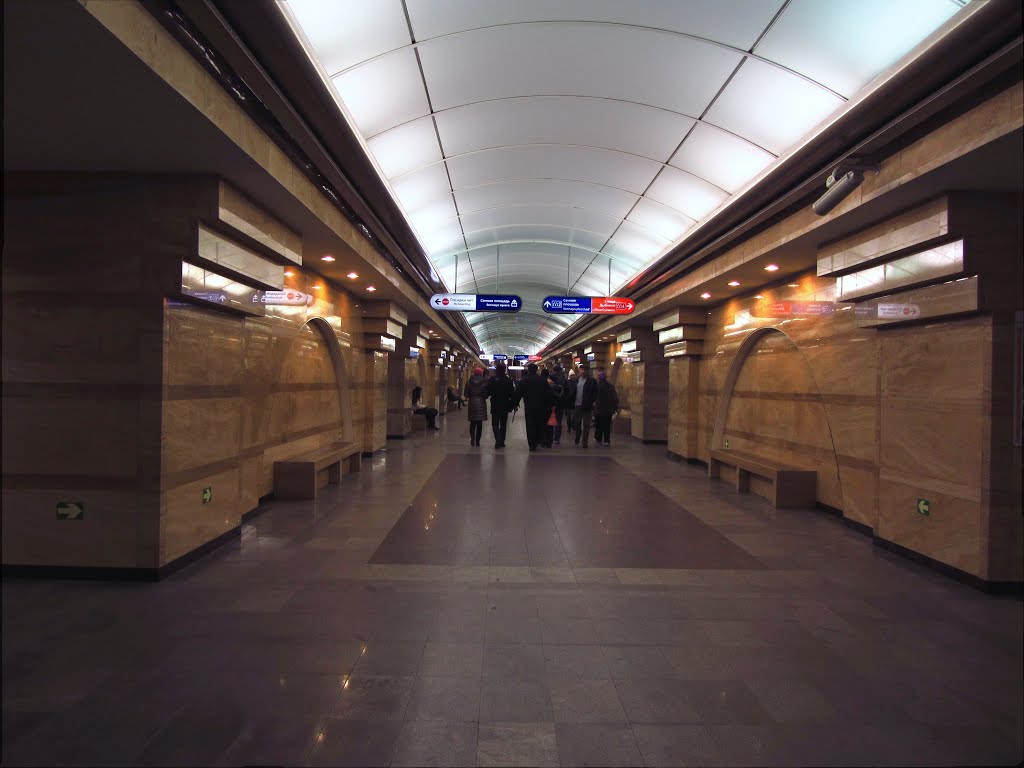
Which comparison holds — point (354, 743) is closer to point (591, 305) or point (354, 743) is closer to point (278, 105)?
point (278, 105)

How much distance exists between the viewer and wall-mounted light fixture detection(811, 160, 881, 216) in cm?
458

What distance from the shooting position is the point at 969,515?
4.61 m

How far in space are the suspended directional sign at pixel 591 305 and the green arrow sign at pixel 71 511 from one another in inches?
397

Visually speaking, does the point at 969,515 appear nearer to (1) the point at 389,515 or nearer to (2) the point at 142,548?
(1) the point at 389,515

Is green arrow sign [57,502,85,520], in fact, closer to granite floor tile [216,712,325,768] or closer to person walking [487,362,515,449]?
granite floor tile [216,712,325,768]

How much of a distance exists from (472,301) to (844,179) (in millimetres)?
8651

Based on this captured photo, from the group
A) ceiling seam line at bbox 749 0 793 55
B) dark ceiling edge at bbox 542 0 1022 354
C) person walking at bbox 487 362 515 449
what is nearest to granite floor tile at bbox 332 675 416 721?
dark ceiling edge at bbox 542 0 1022 354

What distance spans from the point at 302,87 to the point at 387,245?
3972mm

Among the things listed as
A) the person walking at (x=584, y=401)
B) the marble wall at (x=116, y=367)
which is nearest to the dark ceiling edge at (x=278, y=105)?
the marble wall at (x=116, y=367)

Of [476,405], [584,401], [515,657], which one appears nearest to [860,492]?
[515,657]

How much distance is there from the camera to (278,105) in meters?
4.18

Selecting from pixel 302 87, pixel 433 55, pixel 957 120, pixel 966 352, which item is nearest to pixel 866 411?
pixel 966 352

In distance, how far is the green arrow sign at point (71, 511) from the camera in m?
4.22

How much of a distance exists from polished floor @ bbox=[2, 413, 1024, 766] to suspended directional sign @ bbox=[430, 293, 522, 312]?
733 centimetres
